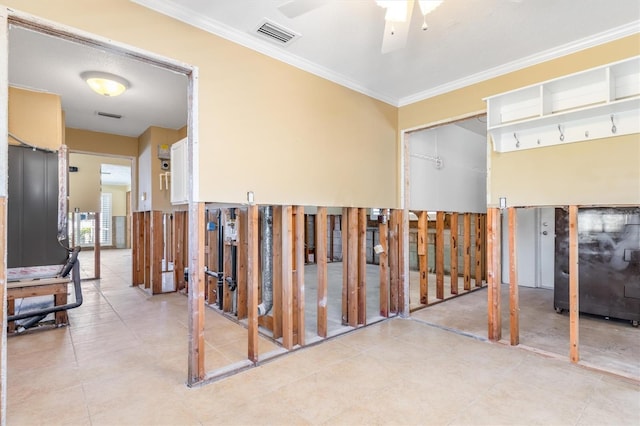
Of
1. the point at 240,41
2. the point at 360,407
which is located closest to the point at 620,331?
the point at 360,407

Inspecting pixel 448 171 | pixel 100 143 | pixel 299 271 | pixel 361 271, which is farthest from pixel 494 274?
pixel 100 143

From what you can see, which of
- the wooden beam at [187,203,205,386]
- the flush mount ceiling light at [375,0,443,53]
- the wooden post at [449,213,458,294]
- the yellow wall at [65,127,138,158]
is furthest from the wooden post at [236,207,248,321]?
the yellow wall at [65,127,138,158]

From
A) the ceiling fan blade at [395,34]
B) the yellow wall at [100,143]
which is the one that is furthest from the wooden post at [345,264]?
the yellow wall at [100,143]

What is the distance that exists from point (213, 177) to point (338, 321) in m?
2.41

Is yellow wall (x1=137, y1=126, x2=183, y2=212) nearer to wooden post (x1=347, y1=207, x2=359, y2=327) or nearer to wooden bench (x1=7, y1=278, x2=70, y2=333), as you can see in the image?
wooden bench (x1=7, y1=278, x2=70, y2=333)

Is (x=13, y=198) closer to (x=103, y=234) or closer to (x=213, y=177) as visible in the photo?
(x=213, y=177)

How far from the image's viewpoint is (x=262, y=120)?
2875 millimetres

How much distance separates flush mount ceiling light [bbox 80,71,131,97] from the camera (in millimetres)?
3539

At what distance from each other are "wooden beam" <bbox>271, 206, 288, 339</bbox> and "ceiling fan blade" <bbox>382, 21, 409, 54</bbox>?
1.77m

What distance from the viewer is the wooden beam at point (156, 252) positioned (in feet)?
17.5

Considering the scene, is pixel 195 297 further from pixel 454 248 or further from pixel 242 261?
pixel 454 248

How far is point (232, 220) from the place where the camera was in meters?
4.22

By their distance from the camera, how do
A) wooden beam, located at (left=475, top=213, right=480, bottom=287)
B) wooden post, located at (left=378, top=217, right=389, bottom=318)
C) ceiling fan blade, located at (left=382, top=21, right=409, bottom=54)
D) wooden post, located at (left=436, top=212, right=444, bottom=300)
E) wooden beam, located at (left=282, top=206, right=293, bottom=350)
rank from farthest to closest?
wooden beam, located at (left=475, top=213, right=480, bottom=287), wooden post, located at (left=436, top=212, right=444, bottom=300), wooden post, located at (left=378, top=217, right=389, bottom=318), wooden beam, located at (left=282, top=206, right=293, bottom=350), ceiling fan blade, located at (left=382, top=21, right=409, bottom=54)

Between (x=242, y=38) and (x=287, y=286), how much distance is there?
7.44 ft
